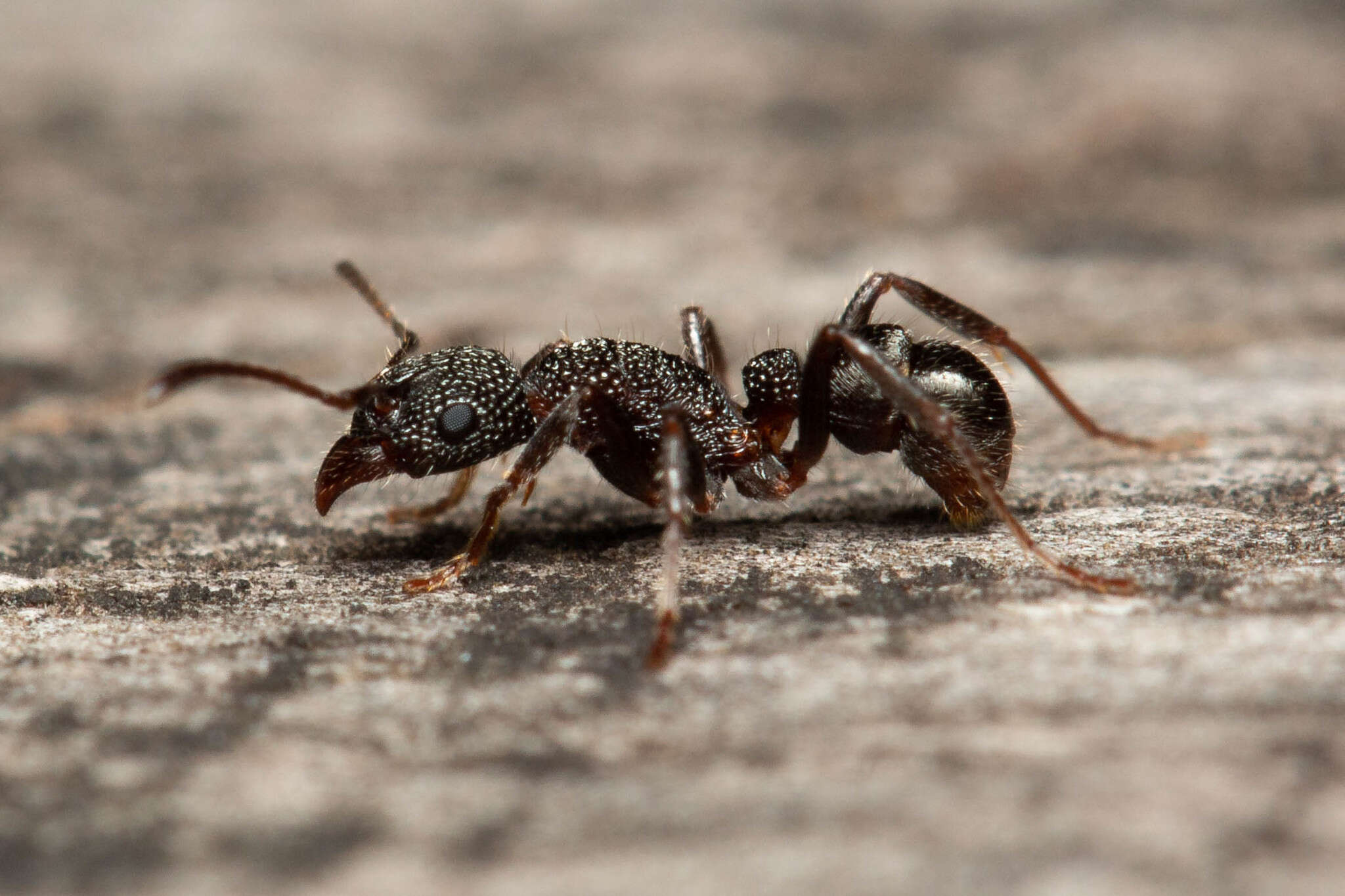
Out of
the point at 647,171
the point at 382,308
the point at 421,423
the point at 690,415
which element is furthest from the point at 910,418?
the point at 647,171

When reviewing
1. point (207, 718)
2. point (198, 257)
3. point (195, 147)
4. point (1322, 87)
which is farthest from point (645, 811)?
point (1322, 87)

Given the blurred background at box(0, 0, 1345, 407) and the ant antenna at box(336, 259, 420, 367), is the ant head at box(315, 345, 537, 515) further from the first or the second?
the blurred background at box(0, 0, 1345, 407)

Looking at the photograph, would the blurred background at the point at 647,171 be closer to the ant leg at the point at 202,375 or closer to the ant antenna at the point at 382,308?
the ant antenna at the point at 382,308

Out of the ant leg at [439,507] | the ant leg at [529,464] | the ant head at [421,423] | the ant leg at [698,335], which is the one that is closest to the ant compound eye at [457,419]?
the ant head at [421,423]

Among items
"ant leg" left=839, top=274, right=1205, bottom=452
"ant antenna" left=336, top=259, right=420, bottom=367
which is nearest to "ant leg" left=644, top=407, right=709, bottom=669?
"ant leg" left=839, top=274, right=1205, bottom=452

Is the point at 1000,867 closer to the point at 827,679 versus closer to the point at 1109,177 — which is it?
the point at 827,679
